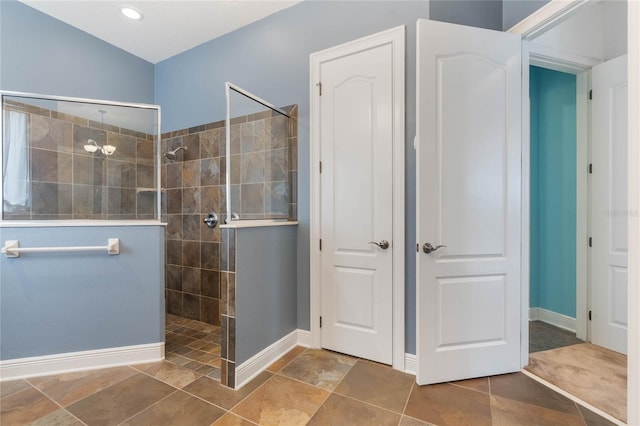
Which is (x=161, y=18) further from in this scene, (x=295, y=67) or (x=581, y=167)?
(x=581, y=167)

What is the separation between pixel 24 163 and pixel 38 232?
56 centimetres

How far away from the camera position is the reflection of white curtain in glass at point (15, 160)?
1.96 m

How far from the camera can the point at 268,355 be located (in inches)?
81.7

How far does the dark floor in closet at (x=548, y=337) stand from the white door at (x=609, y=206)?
0.62ft

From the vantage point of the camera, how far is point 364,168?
210 centimetres

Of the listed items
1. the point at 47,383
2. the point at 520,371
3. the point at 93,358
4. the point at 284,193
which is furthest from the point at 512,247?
the point at 47,383

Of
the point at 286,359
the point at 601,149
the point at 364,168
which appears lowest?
the point at 286,359

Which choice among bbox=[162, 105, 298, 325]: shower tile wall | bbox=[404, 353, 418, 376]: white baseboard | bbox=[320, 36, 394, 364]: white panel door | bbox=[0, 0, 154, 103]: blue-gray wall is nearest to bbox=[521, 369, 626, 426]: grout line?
bbox=[404, 353, 418, 376]: white baseboard

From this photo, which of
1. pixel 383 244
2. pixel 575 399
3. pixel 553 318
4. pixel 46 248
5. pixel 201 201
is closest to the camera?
pixel 575 399

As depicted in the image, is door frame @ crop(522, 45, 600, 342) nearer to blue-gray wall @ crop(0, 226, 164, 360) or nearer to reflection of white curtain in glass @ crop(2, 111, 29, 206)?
blue-gray wall @ crop(0, 226, 164, 360)

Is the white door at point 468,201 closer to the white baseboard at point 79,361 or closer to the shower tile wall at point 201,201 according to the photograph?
the shower tile wall at point 201,201

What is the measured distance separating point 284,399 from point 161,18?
3425mm

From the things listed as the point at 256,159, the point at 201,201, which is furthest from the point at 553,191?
the point at 201,201

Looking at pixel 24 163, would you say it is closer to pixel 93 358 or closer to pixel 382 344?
pixel 93 358
